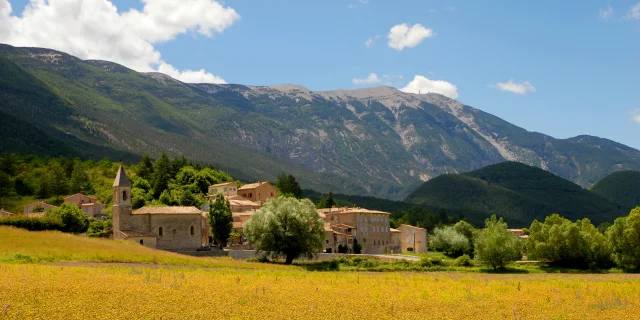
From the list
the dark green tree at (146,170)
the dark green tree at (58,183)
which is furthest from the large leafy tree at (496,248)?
the dark green tree at (58,183)

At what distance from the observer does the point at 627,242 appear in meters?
83.9

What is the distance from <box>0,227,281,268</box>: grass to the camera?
Answer: 5200 centimetres

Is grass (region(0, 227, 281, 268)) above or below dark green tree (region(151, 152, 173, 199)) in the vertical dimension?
below

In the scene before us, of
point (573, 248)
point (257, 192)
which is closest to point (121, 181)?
point (257, 192)

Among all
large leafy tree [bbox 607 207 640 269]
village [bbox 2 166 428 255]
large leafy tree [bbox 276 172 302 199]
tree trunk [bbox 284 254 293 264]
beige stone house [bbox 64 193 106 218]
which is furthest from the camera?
large leafy tree [bbox 276 172 302 199]

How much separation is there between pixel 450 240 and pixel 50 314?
93746 millimetres

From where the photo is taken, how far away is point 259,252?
256 feet

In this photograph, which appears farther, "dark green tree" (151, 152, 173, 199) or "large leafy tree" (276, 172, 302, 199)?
"large leafy tree" (276, 172, 302, 199)

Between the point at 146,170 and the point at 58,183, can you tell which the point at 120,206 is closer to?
the point at 58,183

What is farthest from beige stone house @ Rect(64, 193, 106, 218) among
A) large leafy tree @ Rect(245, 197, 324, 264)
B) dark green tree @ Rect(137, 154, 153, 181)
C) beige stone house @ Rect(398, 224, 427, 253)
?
beige stone house @ Rect(398, 224, 427, 253)

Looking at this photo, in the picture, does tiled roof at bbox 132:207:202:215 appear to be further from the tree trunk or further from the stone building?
the stone building

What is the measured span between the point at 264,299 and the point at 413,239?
100 metres

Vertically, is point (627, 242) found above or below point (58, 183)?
Answer: below

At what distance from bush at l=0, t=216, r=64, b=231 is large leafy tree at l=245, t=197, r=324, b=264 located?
23602mm
